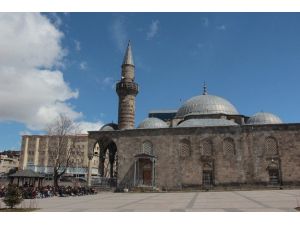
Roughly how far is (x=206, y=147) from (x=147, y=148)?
21.6 feet

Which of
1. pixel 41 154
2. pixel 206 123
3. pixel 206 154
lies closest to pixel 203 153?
pixel 206 154

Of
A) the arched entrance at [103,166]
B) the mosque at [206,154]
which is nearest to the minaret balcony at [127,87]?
the mosque at [206,154]

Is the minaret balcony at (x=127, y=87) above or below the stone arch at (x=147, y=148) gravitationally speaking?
above

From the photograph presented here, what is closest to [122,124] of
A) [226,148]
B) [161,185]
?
[161,185]

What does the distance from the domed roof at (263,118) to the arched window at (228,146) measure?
23.5 feet

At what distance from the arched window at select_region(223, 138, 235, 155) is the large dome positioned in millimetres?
7595

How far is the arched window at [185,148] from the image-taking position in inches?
1417

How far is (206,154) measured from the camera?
35469 mm

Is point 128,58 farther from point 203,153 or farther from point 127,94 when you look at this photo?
point 203,153

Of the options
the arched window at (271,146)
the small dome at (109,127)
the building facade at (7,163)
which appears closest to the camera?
the arched window at (271,146)

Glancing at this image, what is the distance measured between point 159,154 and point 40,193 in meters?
15.5

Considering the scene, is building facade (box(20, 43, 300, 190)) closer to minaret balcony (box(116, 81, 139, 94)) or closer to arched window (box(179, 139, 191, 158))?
arched window (box(179, 139, 191, 158))

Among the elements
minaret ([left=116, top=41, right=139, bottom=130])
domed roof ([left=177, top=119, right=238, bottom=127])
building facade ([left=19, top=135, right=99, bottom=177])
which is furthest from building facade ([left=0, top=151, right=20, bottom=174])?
domed roof ([left=177, top=119, right=238, bottom=127])

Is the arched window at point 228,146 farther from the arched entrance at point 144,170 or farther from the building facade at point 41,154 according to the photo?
the building facade at point 41,154
